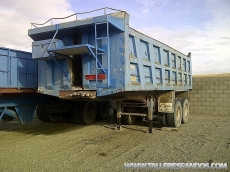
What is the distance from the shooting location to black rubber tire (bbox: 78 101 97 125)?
8.16 metres

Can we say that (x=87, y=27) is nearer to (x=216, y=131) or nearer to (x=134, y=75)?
(x=134, y=75)

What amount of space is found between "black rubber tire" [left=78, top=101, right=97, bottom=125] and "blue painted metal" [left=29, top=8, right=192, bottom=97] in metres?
2.41

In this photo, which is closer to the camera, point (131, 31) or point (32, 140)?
point (131, 31)

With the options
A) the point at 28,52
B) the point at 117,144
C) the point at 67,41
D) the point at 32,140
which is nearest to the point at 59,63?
the point at 67,41

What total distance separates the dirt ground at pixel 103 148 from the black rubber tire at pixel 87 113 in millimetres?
708

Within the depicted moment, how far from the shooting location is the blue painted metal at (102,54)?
511cm

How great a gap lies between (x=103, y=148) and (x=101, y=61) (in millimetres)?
2004

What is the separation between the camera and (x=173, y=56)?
8430 mm

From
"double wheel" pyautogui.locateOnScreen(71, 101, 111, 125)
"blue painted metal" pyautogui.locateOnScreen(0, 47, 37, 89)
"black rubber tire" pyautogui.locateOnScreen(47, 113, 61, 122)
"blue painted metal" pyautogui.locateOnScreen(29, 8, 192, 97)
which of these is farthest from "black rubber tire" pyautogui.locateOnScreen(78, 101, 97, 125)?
"blue painted metal" pyautogui.locateOnScreen(29, 8, 192, 97)

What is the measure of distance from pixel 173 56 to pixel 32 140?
557cm

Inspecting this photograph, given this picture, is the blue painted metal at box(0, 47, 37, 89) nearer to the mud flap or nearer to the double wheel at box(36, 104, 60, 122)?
the mud flap

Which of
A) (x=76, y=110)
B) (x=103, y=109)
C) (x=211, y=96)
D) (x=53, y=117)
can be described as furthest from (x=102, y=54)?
(x=211, y=96)

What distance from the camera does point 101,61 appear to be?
530 cm

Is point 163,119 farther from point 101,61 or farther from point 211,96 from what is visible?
point 211,96
